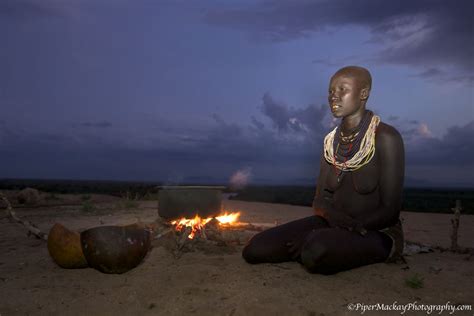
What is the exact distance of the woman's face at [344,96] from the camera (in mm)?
4480

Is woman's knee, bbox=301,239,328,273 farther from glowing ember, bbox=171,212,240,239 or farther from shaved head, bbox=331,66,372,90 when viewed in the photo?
glowing ember, bbox=171,212,240,239

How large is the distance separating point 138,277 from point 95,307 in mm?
706

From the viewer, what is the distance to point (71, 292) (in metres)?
3.83

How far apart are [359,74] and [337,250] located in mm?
1984

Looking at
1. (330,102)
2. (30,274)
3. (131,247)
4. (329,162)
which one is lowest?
(30,274)

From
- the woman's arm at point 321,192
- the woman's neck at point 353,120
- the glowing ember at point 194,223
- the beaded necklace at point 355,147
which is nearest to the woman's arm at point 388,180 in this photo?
the beaded necklace at point 355,147

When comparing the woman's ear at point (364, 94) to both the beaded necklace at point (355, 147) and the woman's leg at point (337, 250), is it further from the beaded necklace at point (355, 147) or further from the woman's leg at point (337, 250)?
the woman's leg at point (337, 250)

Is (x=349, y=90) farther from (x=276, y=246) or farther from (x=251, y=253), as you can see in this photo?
(x=251, y=253)

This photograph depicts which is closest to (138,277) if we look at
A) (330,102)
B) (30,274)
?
(30,274)

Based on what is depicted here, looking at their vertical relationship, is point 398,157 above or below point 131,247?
above

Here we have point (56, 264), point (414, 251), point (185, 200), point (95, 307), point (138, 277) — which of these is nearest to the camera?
point (95, 307)

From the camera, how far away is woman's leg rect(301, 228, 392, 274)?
13.0 ft

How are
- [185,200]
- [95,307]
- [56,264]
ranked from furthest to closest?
[185,200] → [56,264] → [95,307]

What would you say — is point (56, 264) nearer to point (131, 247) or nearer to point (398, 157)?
point (131, 247)
